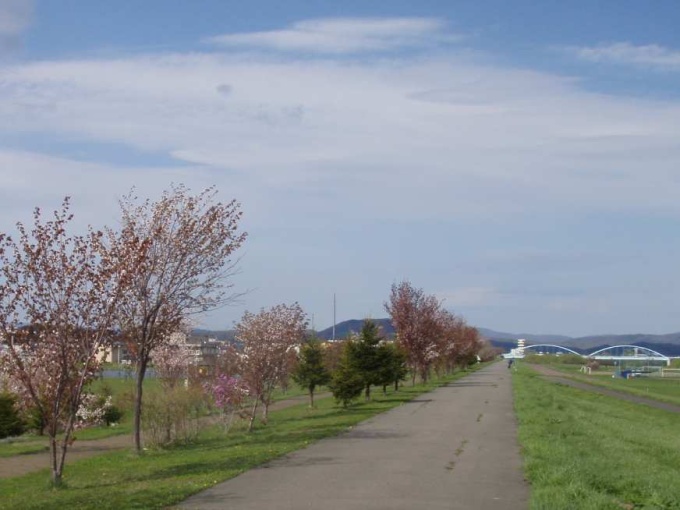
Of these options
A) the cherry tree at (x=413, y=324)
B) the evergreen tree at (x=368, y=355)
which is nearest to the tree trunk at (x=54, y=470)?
the evergreen tree at (x=368, y=355)

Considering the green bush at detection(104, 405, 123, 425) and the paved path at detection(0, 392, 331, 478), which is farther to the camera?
the green bush at detection(104, 405, 123, 425)

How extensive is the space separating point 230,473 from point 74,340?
3360mm

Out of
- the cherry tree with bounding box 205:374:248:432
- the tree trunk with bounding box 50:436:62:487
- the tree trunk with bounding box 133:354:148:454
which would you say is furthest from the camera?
the cherry tree with bounding box 205:374:248:432

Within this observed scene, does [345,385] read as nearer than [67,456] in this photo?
No

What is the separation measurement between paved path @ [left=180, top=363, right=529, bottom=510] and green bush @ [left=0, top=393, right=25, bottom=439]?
374 inches

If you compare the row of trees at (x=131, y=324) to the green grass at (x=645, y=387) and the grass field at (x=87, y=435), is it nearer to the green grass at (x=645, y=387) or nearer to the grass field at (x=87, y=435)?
the grass field at (x=87, y=435)

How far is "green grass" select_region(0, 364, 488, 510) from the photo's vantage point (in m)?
12.5

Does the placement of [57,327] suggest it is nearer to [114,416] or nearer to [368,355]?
[114,416]

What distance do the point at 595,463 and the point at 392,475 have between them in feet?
12.7

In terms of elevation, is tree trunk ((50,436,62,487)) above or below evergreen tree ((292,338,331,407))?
below

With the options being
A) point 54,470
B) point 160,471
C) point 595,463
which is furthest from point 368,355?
point 54,470

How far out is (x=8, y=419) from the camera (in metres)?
25.6

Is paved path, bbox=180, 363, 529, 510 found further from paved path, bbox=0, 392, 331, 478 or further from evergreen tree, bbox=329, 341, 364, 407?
evergreen tree, bbox=329, 341, 364, 407

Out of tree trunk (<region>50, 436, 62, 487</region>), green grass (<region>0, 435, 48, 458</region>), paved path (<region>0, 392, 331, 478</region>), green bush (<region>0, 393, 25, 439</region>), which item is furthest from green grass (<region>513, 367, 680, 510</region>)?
green bush (<region>0, 393, 25, 439</region>)
